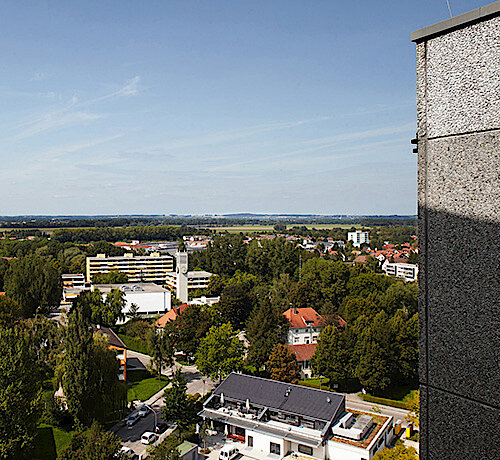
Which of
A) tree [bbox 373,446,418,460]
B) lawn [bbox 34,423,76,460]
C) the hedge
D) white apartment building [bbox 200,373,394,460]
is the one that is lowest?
the hedge

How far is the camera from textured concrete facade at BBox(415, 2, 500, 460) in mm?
2729

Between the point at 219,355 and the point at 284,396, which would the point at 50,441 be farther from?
the point at 284,396

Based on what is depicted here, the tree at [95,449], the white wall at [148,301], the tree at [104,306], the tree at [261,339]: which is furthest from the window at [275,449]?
the white wall at [148,301]

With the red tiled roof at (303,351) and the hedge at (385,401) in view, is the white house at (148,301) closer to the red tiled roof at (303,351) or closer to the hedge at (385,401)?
the red tiled roof at (303,351)

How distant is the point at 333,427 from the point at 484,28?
1728cm

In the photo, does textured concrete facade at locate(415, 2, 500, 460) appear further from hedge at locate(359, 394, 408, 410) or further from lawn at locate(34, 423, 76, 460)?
hedge at locate(359, 394, 408, 410)

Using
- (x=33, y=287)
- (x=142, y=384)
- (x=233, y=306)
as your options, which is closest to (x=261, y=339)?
(x=142, y=384)

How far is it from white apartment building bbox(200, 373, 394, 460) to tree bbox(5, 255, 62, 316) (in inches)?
866

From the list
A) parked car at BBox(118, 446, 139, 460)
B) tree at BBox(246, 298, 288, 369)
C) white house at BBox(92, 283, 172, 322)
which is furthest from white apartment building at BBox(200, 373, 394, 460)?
white house at BBox(92, 283, 172, 322)

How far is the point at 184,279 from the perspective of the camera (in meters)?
44.1

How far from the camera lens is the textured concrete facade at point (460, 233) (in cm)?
273

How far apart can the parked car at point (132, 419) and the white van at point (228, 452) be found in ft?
15.2

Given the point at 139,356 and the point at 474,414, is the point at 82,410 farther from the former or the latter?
the point at 474,414

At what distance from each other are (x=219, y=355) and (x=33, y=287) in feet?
65.2
